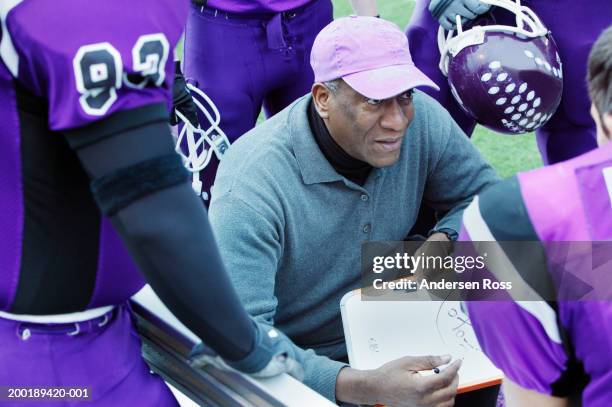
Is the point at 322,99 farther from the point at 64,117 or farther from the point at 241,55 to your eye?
the point at 64,117

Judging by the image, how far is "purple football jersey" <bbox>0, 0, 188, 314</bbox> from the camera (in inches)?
37.2

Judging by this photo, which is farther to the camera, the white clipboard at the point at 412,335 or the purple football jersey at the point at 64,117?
the white clipboard at the point at 412,335

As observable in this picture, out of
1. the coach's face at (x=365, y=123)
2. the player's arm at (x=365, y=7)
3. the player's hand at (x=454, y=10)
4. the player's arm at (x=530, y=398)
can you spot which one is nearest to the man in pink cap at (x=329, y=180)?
the coach's face at (x=365, y=123)

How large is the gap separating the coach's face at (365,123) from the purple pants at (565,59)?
1.63 ft

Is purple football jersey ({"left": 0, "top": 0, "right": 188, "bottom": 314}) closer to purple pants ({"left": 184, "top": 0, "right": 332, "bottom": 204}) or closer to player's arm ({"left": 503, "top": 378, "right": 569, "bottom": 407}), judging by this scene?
player's arm ({"left": 503, "top": 378, "right": 569, "bottom": 407})

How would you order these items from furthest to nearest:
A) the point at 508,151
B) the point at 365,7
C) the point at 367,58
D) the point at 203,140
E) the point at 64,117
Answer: the point at 508,151
the point at 365,7
the point at 203,140
the point at 367,58
the point at 64,117

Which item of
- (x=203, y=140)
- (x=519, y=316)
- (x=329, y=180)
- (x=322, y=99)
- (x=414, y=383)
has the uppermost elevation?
(x=519, y=316)

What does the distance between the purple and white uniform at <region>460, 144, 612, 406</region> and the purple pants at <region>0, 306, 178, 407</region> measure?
1.62 ft

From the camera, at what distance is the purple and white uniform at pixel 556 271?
96cm

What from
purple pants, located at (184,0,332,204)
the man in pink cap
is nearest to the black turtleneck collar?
the man in pink cap

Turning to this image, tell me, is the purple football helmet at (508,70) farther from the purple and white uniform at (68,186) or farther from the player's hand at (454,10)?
the purple and white uniform at (68,186)

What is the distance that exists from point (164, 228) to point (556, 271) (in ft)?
1.42

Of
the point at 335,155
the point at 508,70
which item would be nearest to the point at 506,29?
the point at 508,70

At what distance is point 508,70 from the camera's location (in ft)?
6.53
